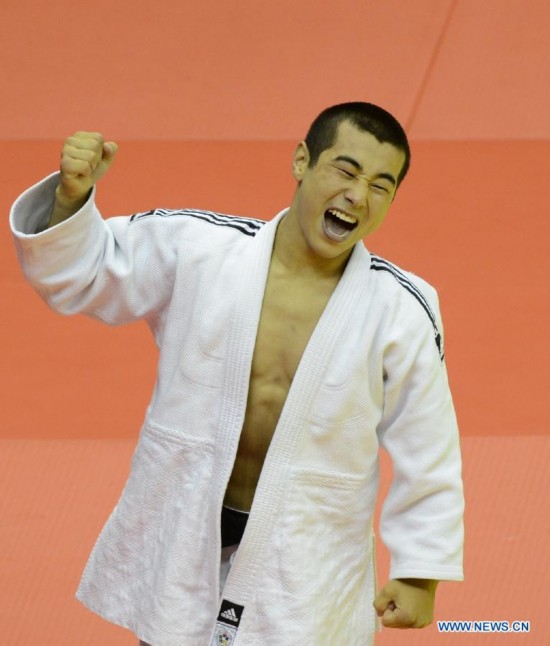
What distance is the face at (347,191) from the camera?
7.55ft

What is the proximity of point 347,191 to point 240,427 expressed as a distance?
455 mm

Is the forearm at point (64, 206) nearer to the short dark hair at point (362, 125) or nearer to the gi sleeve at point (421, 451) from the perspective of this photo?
the short dark hair at point (362, 125)

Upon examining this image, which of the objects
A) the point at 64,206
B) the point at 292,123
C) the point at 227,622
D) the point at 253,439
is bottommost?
the point at 227,622

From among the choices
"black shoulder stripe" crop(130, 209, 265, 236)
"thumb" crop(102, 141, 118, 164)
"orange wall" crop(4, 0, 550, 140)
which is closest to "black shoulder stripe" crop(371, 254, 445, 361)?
"black shoulder stripe" crop(130, 209, 265, 236)

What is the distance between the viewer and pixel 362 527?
242 cm

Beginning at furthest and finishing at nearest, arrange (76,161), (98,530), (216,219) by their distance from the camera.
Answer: (98,530) → (216,219) → (76,161)

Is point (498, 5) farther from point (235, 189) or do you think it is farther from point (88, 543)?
point (88, 543)

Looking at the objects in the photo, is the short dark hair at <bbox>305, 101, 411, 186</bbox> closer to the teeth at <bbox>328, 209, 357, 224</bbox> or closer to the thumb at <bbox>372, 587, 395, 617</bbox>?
the teeth at <bbox>328, 209, 357, 224</bbox>

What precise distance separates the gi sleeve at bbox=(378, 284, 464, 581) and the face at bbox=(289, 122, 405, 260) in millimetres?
186

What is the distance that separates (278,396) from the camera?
235 centimetres

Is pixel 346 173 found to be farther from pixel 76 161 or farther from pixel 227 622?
pixel 227 622

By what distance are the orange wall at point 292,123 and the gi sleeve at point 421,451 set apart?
1.84 metres

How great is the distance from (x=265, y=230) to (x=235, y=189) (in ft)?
8.59

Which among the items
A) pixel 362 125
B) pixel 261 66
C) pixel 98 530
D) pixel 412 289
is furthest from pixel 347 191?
pixel 261 66
